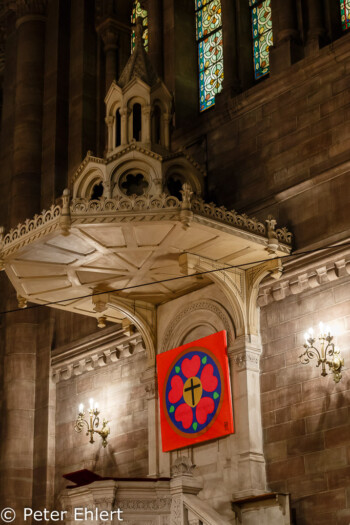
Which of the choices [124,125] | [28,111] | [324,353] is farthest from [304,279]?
[28,111]

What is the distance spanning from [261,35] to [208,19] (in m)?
1.92

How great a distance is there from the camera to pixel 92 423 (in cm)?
1948

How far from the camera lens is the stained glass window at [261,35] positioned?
66.3 feet

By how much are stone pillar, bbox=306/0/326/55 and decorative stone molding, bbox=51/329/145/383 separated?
646 cm

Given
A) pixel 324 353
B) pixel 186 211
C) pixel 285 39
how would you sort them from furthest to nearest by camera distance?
1. pixel 285 39
2. pixel 186 211
3. pixel 324 353

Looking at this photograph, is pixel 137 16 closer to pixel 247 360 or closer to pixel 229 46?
pixel 229 46

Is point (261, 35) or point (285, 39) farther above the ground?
point (261, 35)

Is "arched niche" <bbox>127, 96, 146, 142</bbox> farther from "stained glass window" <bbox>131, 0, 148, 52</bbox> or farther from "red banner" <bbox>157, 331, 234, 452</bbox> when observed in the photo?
"stained glass window" <bbox>131, 0, 148, 52</bbox>

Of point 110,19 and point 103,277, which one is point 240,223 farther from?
point 110,19

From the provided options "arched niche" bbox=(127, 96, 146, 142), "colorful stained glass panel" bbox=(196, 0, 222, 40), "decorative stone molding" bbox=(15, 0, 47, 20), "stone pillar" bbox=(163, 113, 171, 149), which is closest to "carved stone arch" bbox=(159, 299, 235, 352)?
"stone pillar" bbox=(163, 113, 171, 149)

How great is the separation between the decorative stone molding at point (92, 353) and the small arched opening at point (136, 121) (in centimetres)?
390

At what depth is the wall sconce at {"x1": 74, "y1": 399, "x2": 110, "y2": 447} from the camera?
19234mm

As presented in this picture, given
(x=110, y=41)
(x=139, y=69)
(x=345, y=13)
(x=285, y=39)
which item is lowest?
(x=139, y=69)

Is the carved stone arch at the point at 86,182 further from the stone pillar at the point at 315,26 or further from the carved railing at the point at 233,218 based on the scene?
the stone pillar at the point at 315,26
